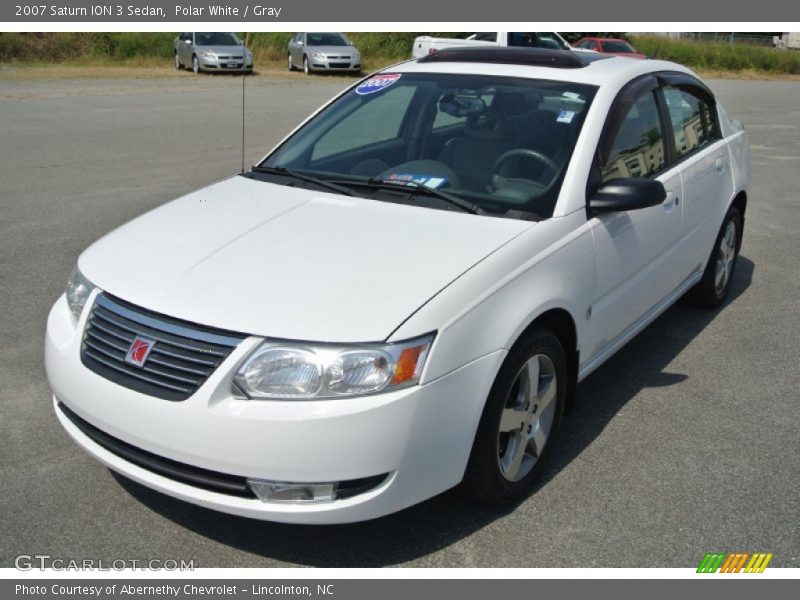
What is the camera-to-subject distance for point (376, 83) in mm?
4844

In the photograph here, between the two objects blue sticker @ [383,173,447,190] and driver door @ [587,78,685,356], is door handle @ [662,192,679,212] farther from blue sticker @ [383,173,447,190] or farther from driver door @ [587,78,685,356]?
blue sticker @ [383,173,447,190]

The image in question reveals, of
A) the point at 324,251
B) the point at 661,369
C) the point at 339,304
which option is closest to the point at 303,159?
the point at 324,251

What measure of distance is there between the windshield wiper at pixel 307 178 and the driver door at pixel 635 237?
1.14 metres

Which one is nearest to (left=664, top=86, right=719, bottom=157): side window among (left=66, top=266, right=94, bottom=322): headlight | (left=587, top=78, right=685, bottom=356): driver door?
(left=587, top=78, right=685, bottom=356): driver door

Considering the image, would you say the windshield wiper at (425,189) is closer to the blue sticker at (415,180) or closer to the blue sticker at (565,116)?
the blue sticker at (415,180)

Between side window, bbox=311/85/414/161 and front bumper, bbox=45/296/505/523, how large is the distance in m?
1.94

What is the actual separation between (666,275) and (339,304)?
2.40 metres

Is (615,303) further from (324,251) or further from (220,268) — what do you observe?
(220,268)

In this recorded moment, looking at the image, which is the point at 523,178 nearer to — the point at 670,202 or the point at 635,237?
the point at 635,237

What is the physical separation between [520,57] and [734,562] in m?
2.65

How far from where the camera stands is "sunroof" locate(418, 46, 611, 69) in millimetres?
4457

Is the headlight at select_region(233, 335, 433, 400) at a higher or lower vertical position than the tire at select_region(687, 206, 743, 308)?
higher

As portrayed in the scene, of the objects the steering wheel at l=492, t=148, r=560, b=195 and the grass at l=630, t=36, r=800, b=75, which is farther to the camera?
the grass at l=630, t=36, r=800, b=75

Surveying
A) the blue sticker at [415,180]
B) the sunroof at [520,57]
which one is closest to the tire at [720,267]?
the sunroof at [520,57]
